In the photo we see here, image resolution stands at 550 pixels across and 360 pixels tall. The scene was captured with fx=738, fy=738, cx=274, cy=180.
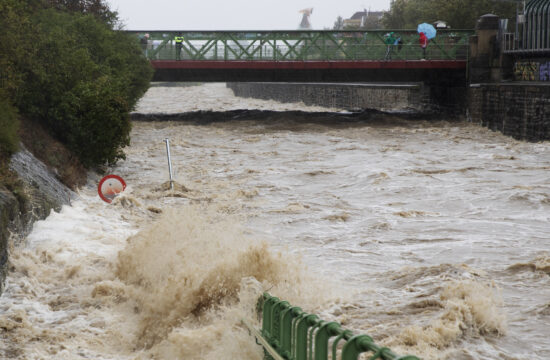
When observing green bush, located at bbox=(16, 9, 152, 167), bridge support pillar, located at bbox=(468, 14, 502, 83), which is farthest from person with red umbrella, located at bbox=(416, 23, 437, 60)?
green bush, located at bbox=(16, 9, 152, 167)

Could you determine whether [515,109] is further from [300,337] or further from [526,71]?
[300,337]

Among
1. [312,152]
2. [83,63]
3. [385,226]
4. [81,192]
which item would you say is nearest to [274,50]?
[312,152]

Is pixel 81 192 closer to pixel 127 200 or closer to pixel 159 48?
pixel 127 200

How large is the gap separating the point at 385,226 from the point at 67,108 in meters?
9.53

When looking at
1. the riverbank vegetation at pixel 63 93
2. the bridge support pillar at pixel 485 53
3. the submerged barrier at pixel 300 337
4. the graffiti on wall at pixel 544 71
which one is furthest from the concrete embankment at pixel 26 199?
the bridge support pillar at pixel 485 53

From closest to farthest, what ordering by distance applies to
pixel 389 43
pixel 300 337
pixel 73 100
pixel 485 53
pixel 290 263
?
pixel 300 337 → pixel 290 263 → pixel 73 100 → pixel 485 53 → pixel 389 43

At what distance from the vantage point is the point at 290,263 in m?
9.38

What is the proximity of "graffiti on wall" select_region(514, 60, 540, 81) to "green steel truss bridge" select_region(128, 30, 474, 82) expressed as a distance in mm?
4013

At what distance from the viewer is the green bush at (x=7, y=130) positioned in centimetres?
1333

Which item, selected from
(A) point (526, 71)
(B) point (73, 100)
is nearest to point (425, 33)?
(A) point (526, 71)

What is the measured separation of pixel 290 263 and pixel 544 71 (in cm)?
2157

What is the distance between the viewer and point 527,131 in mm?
26359

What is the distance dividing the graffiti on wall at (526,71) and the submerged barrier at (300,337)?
24.9 meters

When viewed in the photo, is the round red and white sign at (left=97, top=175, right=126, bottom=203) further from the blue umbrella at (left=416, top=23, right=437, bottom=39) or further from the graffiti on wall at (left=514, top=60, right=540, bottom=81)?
the blue umbrella at (left=416, top=23, right=437, bottom=39)
